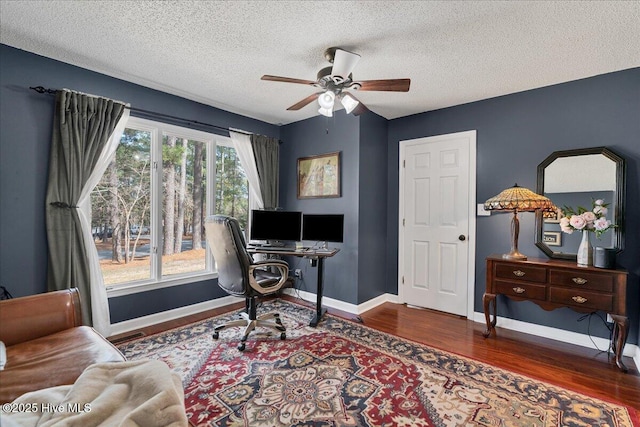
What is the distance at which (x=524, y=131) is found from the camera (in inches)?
120

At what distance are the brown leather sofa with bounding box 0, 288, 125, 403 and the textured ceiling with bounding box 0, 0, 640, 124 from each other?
6.22 ft

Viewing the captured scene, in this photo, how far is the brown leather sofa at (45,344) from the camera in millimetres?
1322

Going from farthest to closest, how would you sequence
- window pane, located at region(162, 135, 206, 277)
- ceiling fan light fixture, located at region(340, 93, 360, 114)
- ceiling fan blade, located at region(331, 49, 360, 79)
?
1. window pane, located at region(162, 135, 206, 277)
2. ceiling fan light fixture, located at region(340, 93, 360, 114)
3. ceiling fan blade, located at region(331, 49, 360, 79)

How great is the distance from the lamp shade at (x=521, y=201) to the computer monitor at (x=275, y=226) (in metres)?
2.14

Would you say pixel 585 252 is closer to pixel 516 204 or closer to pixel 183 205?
pixel 516 204

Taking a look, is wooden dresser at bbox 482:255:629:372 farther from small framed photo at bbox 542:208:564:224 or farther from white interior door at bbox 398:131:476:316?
white interior door at bbox 398:131:476:316

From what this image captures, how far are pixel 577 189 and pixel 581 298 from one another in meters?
1.04

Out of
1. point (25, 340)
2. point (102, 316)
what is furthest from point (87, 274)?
point (25, 340)

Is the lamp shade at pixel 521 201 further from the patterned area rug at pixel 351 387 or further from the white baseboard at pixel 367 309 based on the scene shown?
the patterned area rug at pixel 351 387

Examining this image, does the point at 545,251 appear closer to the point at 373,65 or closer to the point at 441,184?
the point at 441,184

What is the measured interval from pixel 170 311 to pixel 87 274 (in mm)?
947

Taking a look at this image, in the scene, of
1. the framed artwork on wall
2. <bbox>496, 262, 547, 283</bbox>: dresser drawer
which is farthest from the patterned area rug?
the framed artwork on wall

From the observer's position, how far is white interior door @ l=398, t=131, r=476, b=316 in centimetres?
340

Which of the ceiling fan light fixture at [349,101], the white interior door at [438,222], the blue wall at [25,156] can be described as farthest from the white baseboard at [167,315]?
the ceiling fan light fixture at [349,101]
